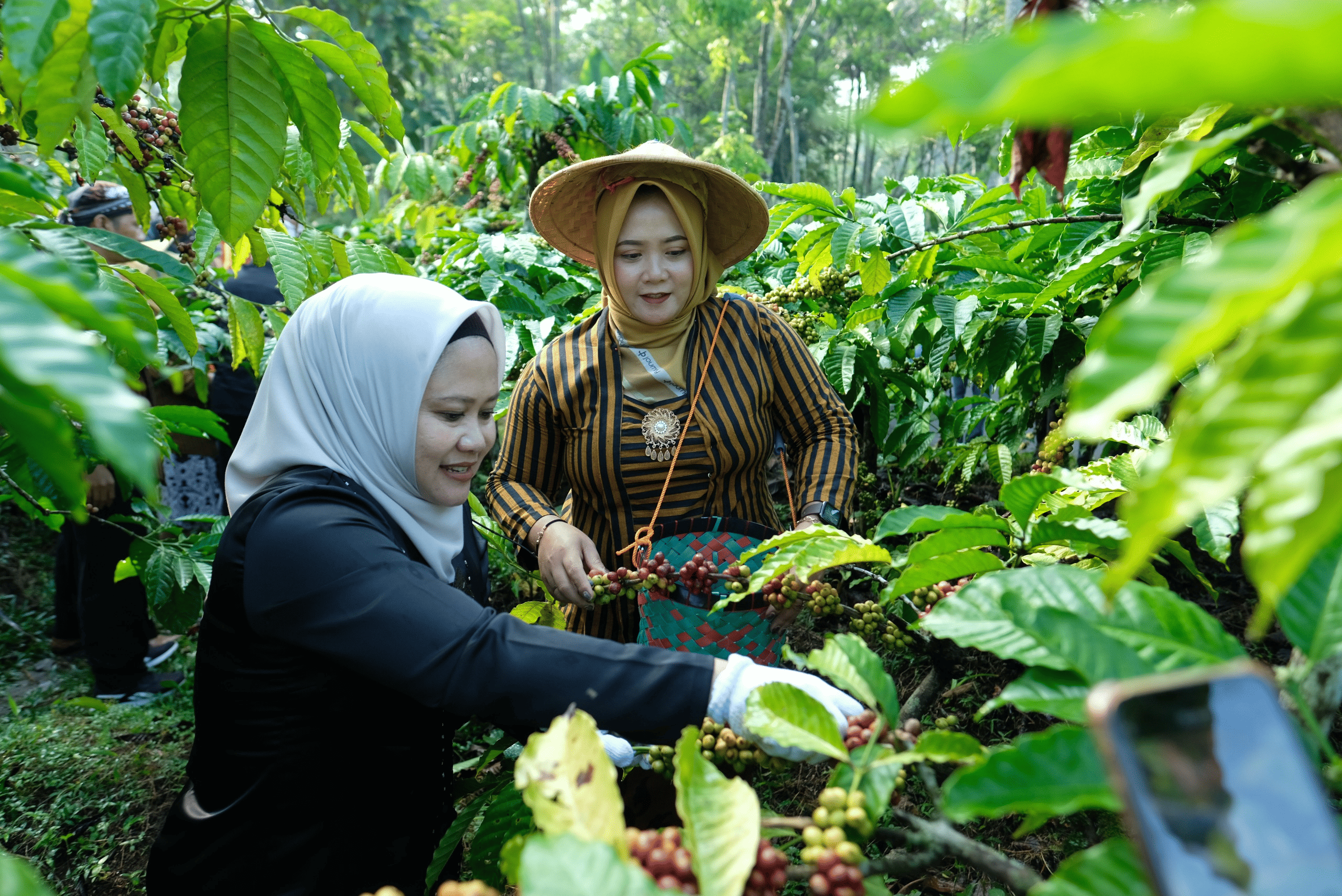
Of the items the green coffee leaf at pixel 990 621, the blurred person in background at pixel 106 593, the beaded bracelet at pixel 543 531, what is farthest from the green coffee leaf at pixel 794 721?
the blurred person in background at pixel 106 593

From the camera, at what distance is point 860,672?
761 millimetres

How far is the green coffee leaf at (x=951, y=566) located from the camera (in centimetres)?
91

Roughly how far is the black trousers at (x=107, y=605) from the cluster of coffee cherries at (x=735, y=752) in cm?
327

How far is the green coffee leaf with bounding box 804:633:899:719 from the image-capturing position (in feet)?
2.45

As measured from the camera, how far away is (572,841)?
1.69ft

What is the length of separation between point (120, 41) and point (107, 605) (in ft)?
10.8

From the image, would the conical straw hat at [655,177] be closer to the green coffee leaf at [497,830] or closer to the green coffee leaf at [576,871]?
the green coffee leaf at [497,830]

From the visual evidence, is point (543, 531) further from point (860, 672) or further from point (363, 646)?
point (860, 672)

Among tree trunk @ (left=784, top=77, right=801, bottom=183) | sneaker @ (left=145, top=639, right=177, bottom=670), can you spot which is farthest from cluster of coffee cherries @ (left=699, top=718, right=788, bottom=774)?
tree trunk @ (left=784, top=77, right=801, bottom=183)

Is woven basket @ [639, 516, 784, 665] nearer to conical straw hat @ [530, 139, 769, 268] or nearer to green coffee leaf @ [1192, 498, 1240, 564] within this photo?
green coffee leaf @ [1192, 498, 1240, 564]

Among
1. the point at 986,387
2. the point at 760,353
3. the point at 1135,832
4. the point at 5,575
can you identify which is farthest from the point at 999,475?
the point at 5,575

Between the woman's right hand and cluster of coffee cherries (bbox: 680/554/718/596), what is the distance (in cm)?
34

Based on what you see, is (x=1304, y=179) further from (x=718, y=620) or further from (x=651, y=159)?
(x=651, y=159)

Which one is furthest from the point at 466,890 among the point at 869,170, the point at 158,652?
the point at 869,170
